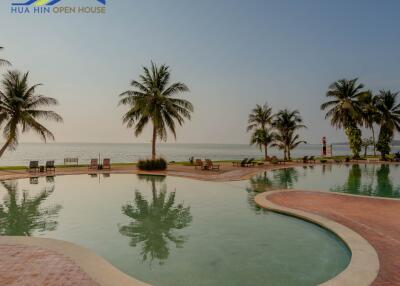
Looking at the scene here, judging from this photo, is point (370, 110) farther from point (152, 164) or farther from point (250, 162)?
point (152, 164)

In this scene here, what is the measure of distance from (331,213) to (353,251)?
435 centimetres

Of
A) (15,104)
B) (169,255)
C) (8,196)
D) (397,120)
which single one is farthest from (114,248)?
(397,120)

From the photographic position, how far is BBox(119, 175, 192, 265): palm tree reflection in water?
809 cm

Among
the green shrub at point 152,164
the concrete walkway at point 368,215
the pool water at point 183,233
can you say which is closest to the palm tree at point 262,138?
the green shrub at point 152,164

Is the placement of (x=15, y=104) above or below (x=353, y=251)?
above

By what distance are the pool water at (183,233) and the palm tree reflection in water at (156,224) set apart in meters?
0.03

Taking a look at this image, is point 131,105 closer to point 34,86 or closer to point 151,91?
point 151,91

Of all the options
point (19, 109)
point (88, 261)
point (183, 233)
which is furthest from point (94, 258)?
point (19, 109)

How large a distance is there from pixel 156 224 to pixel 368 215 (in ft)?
27.4

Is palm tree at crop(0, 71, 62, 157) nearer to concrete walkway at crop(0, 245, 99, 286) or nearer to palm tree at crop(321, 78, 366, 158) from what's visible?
concrete walkway at crop(0, 245, 99, 286)

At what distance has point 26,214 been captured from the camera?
11.7m

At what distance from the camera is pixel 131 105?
1136 inches

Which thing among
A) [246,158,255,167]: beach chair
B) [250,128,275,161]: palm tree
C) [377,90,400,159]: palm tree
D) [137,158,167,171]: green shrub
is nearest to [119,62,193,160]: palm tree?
[137,158,167,171]: green shrub

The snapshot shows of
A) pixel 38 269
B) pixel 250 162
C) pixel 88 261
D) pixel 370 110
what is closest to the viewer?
pixel 38 269
